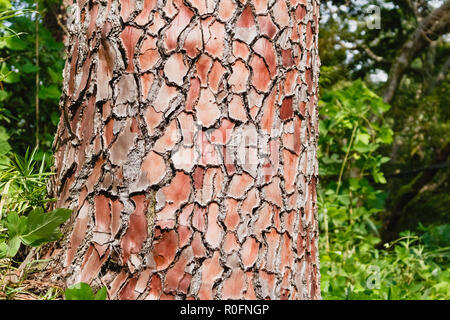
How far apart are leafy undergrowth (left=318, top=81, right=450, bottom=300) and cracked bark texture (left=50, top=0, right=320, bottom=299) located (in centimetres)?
134

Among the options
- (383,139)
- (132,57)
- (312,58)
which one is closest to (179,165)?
(132,57)

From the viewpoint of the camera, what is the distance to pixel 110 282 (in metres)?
1.15

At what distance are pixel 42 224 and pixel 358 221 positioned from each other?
8.42 ft

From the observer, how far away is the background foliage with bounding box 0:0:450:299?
1.38 m

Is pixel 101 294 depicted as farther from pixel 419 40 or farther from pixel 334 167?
pixel 419 40

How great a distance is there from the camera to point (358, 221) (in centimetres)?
328

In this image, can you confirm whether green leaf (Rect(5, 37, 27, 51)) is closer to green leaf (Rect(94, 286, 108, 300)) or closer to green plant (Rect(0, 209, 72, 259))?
green plant (Rect(0, 209, 72, 259))

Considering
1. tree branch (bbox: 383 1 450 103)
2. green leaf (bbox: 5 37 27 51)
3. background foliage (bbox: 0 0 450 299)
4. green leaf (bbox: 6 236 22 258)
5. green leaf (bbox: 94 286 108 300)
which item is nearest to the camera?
green leaf (bbox: 94 286 108 300)

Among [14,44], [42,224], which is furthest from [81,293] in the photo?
[14,44]

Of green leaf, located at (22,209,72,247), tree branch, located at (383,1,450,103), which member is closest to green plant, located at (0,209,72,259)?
green leaf, located at (22,209,72,247)

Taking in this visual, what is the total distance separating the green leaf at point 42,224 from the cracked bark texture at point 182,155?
6cm
